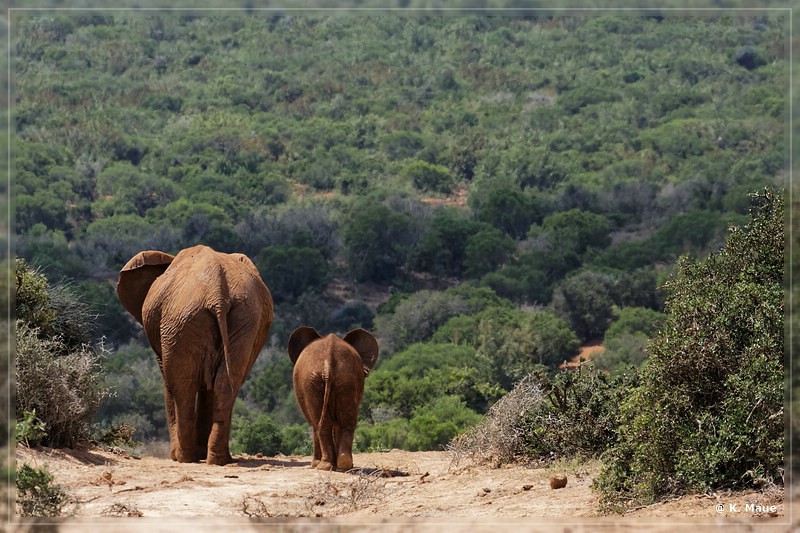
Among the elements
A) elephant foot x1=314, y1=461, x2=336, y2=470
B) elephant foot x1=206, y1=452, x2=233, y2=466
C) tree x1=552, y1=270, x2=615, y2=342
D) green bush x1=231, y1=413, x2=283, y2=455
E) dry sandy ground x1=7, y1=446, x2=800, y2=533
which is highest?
dry sandy ground x1=7, y1=446, x2=800, y2=533

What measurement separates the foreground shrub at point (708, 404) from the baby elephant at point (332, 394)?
257 cm

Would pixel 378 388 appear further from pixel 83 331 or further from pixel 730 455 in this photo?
pixel 730 455

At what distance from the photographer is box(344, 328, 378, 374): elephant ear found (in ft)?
42.2

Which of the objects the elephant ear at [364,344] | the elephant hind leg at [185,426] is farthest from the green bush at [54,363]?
the elephant ear at [364,344]

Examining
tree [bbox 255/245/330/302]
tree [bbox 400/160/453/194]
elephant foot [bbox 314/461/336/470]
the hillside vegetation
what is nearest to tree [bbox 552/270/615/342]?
the hillside vegetation

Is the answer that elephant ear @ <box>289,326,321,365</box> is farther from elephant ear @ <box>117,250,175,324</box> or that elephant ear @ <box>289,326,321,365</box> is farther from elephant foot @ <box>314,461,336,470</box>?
elephant ear @ <box>117,250,175,324</box>

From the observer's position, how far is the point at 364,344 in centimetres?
1294

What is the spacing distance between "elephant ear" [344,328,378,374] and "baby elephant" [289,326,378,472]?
68 centimetres

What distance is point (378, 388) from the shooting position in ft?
79.8

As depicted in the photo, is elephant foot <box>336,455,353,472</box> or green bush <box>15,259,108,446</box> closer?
green bush <box>15,259,108,446</box>

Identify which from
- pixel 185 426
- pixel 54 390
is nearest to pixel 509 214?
pixel 185 426

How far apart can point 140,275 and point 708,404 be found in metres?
6.46

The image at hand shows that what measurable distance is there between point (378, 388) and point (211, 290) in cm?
1204

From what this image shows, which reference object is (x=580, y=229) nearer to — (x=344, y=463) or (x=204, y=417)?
(x=204, y=417)
